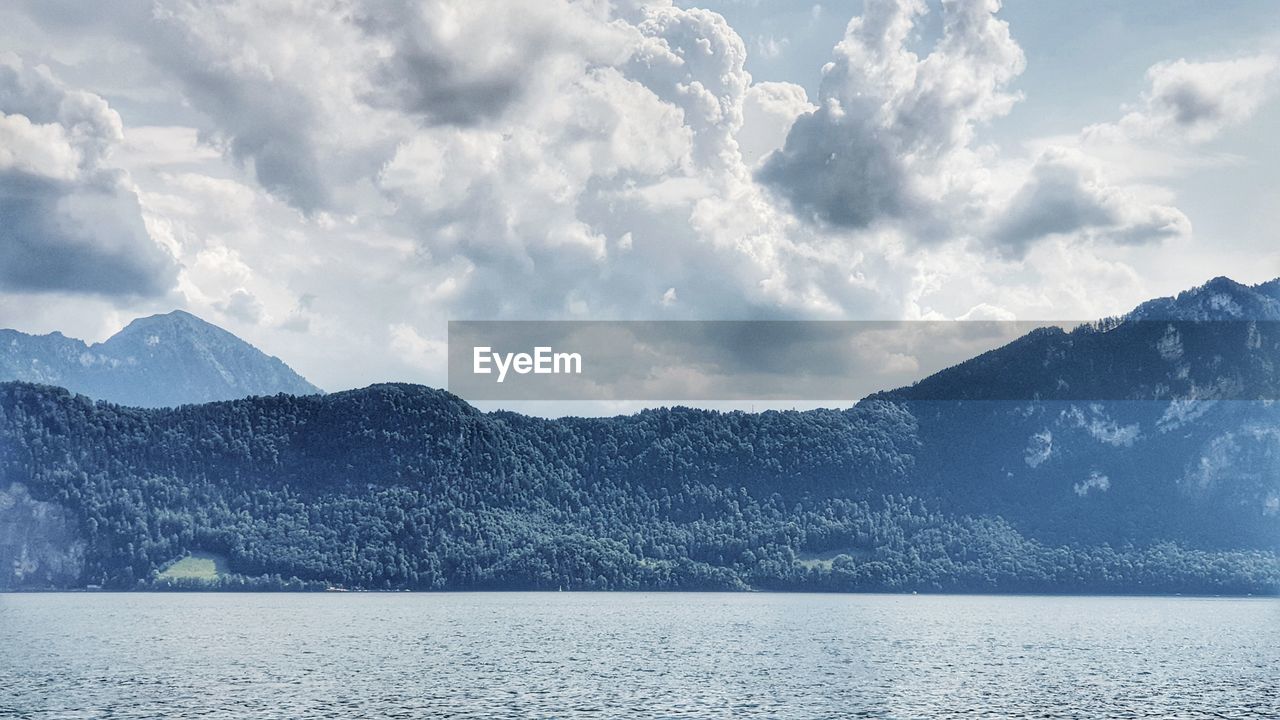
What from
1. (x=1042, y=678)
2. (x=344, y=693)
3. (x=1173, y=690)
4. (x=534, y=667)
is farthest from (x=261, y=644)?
(x=1173, y=690)

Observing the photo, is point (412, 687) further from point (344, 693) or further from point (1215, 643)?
point (1215, 643)

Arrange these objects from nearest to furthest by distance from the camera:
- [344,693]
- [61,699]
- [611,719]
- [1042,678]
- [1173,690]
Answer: [611,719] < [61,699] < [344,693] < [1173,690] < [1042,678]

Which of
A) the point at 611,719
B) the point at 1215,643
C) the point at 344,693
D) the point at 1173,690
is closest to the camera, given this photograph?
the point at 611,719

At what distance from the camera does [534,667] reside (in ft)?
467

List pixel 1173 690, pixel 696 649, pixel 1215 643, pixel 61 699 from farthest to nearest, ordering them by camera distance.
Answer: pixel 1215 643 → pixel 696 649 → pixel 1173 690 → pixel 61 699

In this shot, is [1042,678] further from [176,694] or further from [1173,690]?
[176,694]

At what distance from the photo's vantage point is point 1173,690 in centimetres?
12438

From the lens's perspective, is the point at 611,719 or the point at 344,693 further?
the point at 344,693

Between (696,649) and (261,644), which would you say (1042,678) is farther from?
(261,644)

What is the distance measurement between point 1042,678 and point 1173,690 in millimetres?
14322

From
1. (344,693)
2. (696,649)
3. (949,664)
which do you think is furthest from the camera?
(696,649)

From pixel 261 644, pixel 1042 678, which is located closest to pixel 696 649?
pixel 1042 678

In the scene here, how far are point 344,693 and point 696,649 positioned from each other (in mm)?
63371

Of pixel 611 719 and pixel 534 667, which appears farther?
pixel 534 667
